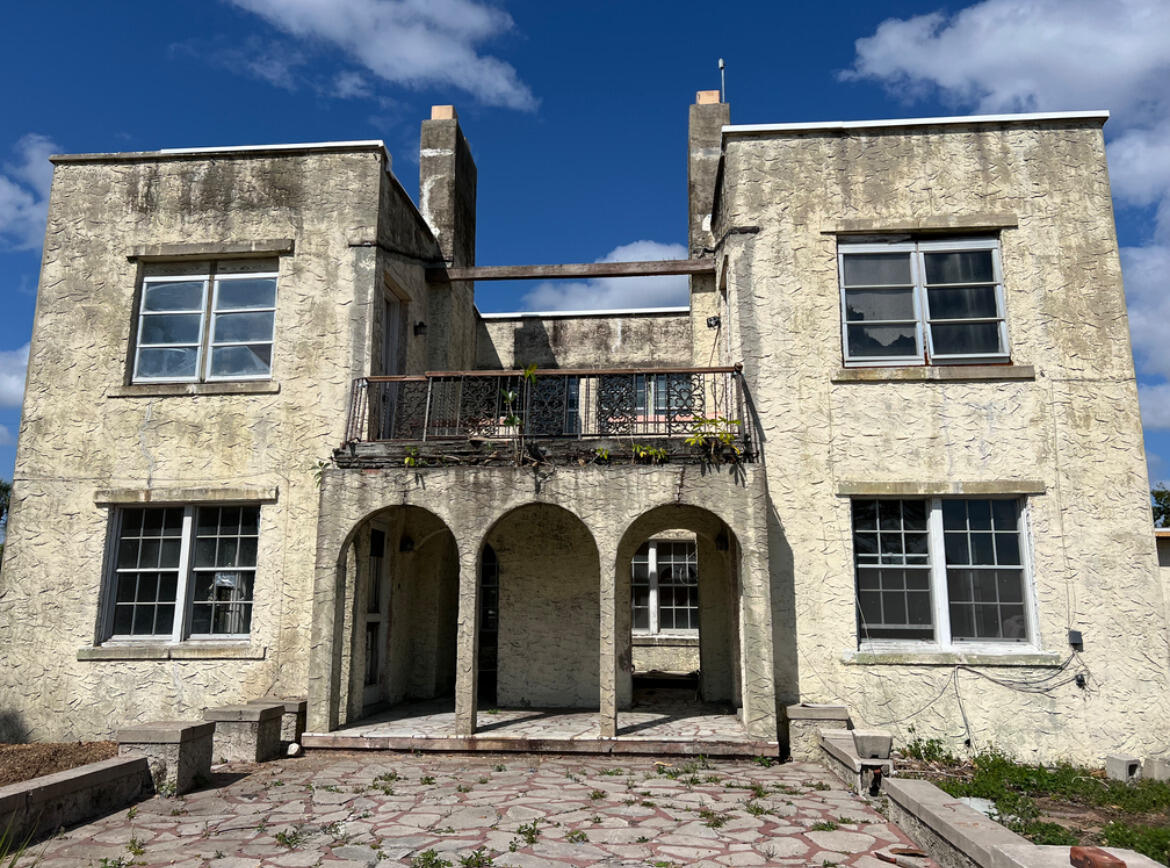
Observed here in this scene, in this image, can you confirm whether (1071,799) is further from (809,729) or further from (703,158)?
(703,158)

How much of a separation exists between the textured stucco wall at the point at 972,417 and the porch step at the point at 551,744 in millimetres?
1081

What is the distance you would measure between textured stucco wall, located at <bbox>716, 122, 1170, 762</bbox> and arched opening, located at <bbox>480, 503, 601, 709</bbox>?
8.99ft

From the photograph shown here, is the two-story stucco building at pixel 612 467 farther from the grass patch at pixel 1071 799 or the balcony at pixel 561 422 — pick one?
the grass patch at pixel 1071 799

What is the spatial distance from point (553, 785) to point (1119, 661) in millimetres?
6394

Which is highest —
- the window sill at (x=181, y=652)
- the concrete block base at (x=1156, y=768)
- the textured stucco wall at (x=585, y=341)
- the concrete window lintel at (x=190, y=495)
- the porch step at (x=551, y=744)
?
the textured stucco wall at (x=585, y=341)

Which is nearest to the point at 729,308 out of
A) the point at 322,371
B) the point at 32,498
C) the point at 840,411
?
the point at 840,411

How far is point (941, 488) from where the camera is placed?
9781 millimetres

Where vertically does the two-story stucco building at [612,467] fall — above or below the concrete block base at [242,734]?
above

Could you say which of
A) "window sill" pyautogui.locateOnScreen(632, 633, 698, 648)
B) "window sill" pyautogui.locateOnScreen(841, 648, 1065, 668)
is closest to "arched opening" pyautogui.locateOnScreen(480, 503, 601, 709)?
"window sill" pyautogui.locateOnScreen(841, 648, 1065, 668)

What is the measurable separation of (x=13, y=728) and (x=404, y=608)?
15.8 ft

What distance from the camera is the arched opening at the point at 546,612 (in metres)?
11.3

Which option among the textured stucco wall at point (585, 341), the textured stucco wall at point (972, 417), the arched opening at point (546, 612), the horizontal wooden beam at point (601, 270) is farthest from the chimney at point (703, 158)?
the arched opening at point (546, 612)

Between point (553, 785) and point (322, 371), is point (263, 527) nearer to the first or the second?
point (322, 371)

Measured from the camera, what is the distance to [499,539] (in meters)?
11.5
